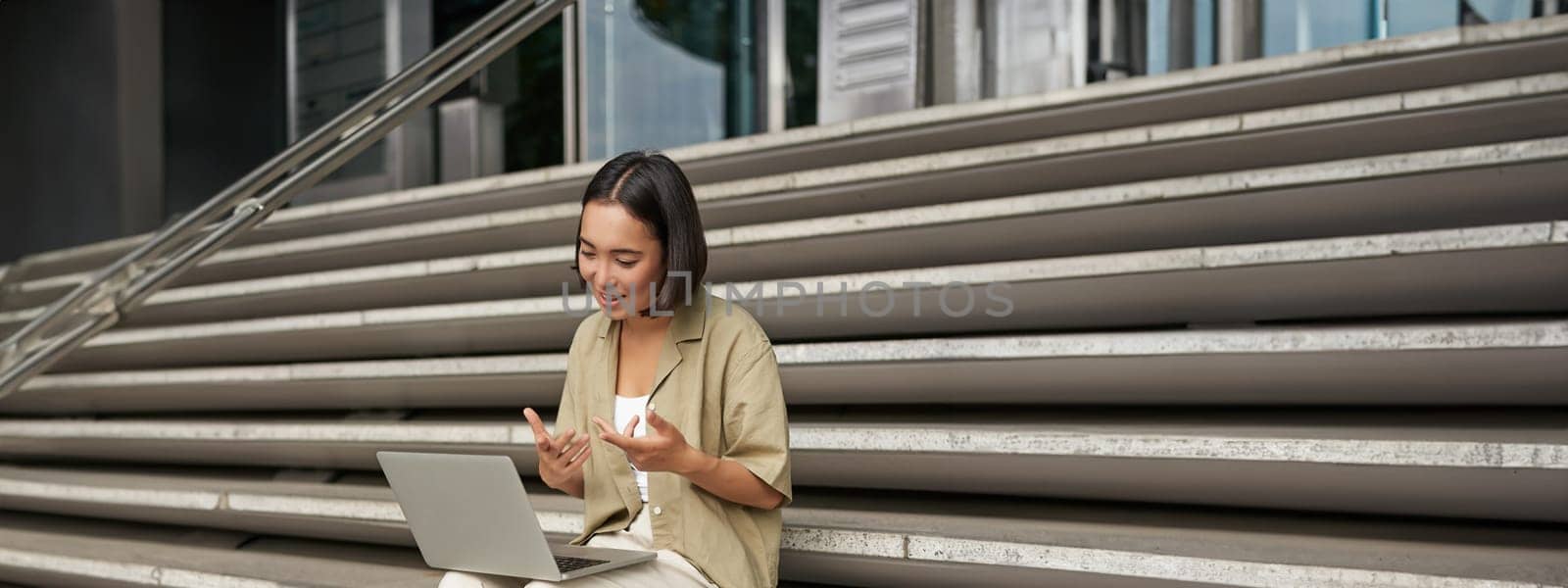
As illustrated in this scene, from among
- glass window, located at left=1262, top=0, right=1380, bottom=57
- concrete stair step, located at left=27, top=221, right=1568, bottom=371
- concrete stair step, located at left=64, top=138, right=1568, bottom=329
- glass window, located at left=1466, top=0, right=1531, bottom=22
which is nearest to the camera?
concrete stair step, located at left=27, top=221, right=1568, bottom=371

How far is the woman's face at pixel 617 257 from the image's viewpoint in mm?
1710

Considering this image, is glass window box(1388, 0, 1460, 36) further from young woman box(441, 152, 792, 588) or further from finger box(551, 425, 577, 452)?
finger box(551, 425, 577, 452)

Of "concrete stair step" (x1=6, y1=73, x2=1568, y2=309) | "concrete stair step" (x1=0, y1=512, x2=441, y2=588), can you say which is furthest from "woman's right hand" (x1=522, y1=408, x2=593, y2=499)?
"concrete stair step" (x1=6, y1=73, x2=1568, y2=309)

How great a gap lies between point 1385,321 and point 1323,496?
46 centimetres

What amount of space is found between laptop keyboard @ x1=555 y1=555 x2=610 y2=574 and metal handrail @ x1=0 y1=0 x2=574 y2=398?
58.3 inches

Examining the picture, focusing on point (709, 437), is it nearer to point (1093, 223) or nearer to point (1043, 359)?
point (1043, 359)

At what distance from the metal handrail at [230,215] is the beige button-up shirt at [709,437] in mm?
1228

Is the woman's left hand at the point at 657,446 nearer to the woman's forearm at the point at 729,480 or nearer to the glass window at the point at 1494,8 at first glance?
the woman's forearm at the point at 729,480

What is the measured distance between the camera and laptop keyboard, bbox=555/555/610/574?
1586mm

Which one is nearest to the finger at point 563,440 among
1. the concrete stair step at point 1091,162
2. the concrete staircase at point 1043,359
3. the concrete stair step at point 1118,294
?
the concrete stair step at point 1118,294

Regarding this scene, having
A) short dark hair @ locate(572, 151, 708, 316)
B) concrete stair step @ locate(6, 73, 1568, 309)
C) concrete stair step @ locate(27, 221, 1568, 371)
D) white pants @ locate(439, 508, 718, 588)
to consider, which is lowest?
white pants @ locate(439, 508, 718, 588)

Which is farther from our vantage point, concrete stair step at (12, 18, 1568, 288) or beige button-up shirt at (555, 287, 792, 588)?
concrete stair step at (12, 18, 1568, 288)

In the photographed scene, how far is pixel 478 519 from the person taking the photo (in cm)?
157

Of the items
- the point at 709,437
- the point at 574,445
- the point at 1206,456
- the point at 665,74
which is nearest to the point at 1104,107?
the point at 1206,456
